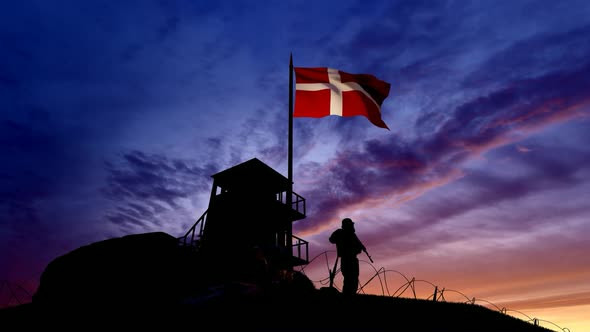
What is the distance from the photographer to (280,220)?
25766 mm

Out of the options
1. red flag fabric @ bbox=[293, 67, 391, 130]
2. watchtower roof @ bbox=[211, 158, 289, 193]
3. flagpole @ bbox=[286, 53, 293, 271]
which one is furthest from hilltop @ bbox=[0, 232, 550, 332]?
watchtower roof @ bbox=[211, 158, 289, 193]

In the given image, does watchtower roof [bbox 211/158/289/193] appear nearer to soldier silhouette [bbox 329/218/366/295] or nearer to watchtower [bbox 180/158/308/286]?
watchtower [bbox 180/158/308/286]

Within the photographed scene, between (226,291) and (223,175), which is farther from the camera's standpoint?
(223,175)

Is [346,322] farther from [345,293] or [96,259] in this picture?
[96,259]

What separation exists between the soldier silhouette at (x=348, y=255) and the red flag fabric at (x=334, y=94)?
18.2 feet

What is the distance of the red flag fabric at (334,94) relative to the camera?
15102mm

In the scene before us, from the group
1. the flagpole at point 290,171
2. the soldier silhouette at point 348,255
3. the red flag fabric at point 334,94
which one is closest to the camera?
the soldier silhouette at point 348,255

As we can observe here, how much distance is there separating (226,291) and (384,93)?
12.7 metres

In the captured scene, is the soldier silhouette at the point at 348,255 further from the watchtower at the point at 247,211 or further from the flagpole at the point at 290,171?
the watchtower at the point at 247,211

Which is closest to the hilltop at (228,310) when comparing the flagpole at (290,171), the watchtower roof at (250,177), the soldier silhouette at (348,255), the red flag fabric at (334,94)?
the soldier silhouette at (348,255)

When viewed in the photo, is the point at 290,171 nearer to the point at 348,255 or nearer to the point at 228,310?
the point at 348,255

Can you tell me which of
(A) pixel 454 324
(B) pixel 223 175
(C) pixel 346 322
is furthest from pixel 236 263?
(B) pixel 223 175

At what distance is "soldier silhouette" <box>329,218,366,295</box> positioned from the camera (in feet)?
34.1

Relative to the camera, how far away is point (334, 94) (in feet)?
52.0
